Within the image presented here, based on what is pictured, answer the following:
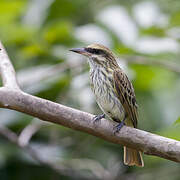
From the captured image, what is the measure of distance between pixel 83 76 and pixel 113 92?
147 centimetres

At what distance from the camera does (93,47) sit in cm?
400

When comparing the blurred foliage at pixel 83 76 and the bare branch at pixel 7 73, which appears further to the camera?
the blurred foliage at pixel 83 76

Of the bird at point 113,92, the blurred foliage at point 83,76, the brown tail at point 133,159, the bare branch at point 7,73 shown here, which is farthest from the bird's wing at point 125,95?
the bare branch at point 7,73

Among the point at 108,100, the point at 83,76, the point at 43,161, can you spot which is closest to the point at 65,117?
the point at 108,100

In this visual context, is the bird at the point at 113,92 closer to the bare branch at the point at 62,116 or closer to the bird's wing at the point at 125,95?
the bird's wing at the point at 125,95

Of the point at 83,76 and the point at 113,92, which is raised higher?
the point at 113,92

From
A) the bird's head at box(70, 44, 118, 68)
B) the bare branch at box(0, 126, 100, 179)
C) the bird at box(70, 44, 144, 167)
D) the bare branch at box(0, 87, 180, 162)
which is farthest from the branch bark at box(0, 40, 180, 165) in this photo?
the bare branch at box(0, 126, 100, 179)

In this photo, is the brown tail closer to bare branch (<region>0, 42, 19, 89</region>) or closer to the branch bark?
the branch bark

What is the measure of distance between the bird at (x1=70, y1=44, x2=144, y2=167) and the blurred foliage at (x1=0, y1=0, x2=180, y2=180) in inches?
25.3

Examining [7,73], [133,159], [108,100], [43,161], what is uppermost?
[7,73]

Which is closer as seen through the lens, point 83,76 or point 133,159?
point 133,159

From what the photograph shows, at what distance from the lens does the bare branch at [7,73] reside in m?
3.20

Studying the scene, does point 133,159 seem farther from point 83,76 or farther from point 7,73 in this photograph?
point 83,76

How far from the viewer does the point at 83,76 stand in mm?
5371
